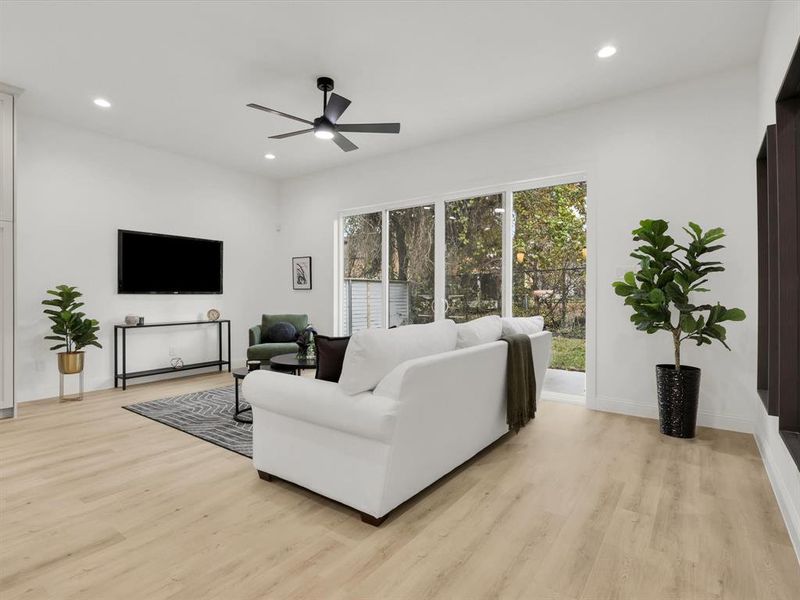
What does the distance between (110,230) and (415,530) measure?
5.02 metres

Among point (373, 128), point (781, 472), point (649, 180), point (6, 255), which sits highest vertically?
point (373, 128)

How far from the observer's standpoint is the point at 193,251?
589cm

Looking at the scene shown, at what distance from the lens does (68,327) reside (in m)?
4.36

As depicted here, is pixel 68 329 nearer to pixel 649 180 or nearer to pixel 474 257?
pixel 474 257

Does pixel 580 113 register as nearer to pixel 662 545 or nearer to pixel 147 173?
pixel 662 545

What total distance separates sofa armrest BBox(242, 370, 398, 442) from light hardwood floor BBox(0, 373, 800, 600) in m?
0.48

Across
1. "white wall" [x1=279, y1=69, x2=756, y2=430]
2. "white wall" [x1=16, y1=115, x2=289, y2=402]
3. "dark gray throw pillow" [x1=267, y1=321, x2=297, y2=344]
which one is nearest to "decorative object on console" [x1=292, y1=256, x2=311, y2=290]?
"white wall" [x1=16, y1=115, x2=289, y2=402]

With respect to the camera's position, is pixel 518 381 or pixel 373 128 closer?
pixel 518 381

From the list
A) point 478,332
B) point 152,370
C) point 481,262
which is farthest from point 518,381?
point 152,370

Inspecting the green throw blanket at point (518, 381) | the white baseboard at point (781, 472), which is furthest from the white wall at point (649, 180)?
the green throw blanket at point (518, 381)

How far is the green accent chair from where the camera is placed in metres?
5.18

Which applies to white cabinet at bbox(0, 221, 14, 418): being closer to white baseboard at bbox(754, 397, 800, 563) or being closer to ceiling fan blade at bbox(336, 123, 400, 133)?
ceiling fan blade at bbox(336, 123, 400, 133)

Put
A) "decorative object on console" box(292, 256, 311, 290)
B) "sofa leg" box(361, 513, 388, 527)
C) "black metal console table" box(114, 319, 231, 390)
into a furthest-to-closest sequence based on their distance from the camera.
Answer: "decorative object on console" box(292, 256, 311, 290) → "black metal console table" box(114, 319, 231, 390) → "sofa leg" box(361, 513, 388, 527)

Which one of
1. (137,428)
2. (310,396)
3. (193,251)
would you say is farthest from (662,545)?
(193,251)
